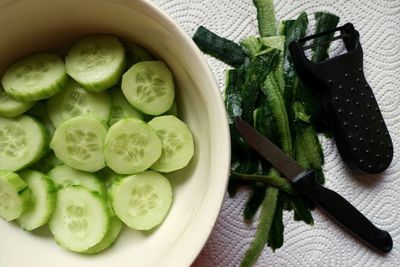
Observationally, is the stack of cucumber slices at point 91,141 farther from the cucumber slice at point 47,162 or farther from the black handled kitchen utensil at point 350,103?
the black handled kitchen utensil at point 350,103

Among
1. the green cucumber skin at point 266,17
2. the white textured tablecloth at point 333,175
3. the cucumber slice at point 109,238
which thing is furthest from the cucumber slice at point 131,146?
the green cucumber skin at point 266,17

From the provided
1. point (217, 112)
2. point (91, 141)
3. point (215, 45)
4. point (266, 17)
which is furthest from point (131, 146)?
point (266, 17)

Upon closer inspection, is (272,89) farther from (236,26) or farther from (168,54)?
(168,54)

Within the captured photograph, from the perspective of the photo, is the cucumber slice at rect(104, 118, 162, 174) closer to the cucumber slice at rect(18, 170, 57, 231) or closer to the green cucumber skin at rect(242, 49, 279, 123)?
the cucumber slice at rect(18, 170, 57, 231)

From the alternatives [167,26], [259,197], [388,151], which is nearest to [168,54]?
[167,26]

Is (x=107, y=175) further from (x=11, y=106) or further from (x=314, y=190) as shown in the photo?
(x=314, y=190)

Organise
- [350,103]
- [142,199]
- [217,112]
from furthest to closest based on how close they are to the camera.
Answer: [350,103] < [142,199] < [217,112]
